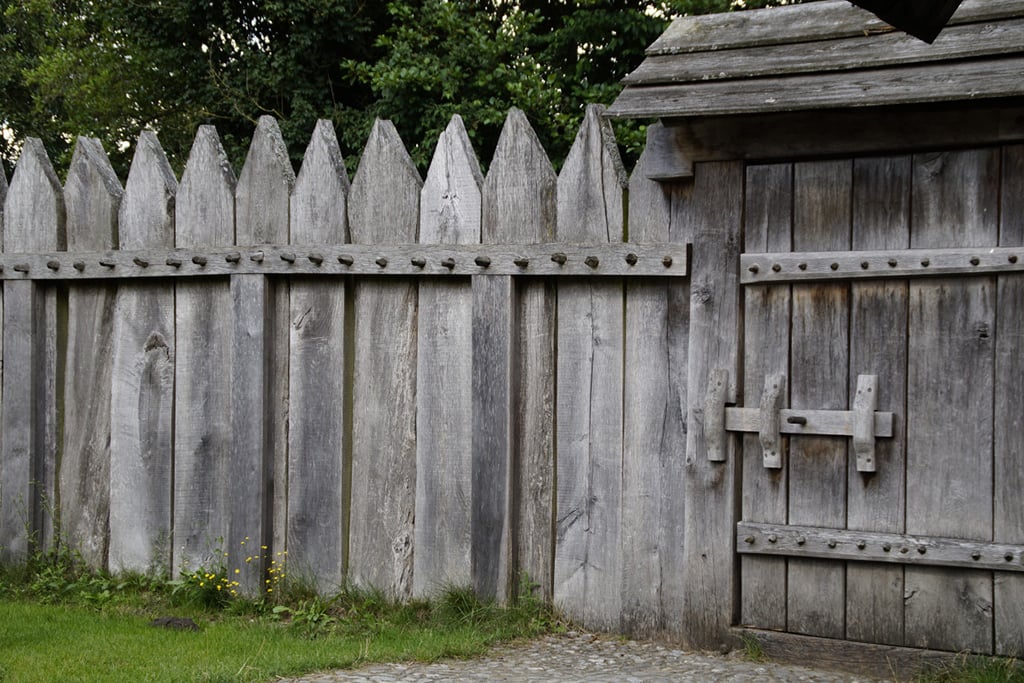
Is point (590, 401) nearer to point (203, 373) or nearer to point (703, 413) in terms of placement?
point (703, 413)

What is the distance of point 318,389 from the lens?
217 inches

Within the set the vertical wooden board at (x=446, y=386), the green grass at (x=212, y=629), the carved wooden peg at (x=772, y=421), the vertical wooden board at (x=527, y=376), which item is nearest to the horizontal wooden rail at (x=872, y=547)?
the carved wooden peg at (x=772, y=421)

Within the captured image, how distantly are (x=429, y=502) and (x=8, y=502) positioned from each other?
8.33ft

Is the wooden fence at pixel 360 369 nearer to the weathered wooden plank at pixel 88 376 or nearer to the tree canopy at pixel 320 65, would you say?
the weathered wooden plank at pixel 88 376

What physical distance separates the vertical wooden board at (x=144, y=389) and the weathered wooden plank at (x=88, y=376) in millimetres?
85

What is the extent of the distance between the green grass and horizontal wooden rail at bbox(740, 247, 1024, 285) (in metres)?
1.80

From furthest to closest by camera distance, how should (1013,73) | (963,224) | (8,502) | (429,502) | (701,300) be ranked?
(8,502), (429,502), (701,300), (963,224), (1013,73)

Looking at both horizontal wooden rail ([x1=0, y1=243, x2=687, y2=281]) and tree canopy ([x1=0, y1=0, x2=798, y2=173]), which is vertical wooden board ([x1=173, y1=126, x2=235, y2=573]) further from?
tree canopy ([x1=0, y1=0, x2=798, y2=173])

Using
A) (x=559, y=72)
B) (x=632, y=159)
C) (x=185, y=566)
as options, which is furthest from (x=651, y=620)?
(x=559, y=72)

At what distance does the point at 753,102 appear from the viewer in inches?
175

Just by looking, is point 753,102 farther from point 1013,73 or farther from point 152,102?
point 152,102

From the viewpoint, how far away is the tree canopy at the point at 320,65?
11.1 meters

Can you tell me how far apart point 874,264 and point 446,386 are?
6.57 ft

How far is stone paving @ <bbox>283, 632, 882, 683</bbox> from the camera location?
4219 mm
